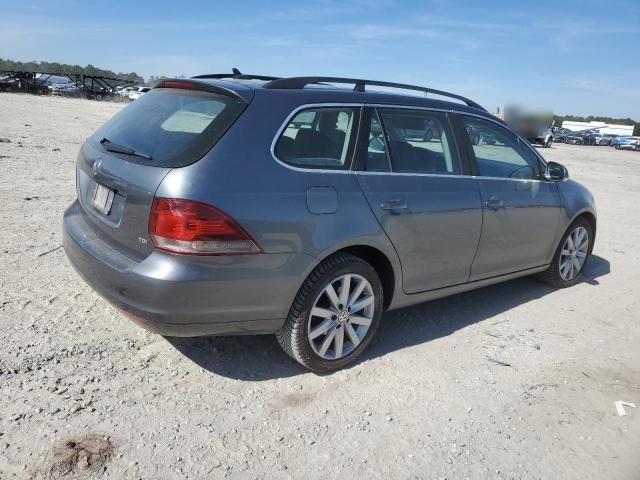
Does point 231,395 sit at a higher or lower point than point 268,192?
lower

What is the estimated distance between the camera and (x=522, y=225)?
4.66m

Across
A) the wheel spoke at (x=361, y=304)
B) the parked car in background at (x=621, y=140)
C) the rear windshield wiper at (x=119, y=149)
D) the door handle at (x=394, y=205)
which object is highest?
the rear windshield wiper at (x=119, y=149)

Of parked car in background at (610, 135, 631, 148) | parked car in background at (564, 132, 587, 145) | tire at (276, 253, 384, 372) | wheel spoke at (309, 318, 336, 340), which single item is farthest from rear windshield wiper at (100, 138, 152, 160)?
parked car in background at (564, 132, 587, 145)

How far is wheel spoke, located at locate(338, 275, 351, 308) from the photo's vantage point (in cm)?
344

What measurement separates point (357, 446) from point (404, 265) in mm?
1327

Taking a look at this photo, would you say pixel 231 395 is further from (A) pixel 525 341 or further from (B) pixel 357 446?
(A) pixel 525 341

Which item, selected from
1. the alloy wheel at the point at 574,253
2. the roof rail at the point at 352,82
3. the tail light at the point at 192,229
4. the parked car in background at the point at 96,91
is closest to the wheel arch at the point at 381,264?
the tail light at the point at 192,229

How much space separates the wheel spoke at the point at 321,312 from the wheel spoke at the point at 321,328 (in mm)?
43

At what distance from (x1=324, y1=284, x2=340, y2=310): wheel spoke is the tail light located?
0.70m

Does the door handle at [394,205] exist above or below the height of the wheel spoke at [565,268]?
above

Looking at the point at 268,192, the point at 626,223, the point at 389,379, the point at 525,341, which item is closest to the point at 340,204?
the point at 268,192

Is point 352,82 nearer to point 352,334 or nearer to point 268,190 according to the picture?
point 268,190

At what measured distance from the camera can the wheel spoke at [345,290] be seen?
344cm

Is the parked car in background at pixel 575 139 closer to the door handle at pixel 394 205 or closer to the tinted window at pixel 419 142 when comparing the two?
the tinted window at pixel 419 142
